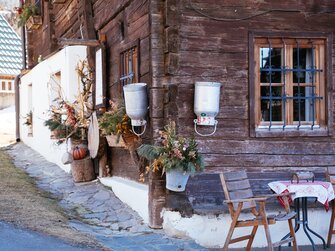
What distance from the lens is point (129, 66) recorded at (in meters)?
9.67

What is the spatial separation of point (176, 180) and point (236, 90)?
1497 mm

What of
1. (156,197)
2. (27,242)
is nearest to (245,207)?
(156,197)

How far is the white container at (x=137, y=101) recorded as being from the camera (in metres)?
8.29

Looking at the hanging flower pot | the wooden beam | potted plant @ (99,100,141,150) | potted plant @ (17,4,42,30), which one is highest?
potted plant @ (17,4,42,30)

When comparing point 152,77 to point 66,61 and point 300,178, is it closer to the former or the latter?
point 300,178

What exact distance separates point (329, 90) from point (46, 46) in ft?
29.9

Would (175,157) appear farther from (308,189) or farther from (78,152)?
(78,152)

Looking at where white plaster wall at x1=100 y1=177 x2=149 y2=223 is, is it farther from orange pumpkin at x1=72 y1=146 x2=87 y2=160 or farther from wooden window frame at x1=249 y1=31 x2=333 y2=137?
wooden window frame at x1=249 y1=31 x2=333 y2=137

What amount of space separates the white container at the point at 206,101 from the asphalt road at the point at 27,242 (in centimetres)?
222

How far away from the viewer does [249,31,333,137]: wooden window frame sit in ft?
27.9

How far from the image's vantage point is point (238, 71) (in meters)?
8.48

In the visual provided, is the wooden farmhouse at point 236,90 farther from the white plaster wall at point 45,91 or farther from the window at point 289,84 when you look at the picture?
the white plaster wall at point 45,91

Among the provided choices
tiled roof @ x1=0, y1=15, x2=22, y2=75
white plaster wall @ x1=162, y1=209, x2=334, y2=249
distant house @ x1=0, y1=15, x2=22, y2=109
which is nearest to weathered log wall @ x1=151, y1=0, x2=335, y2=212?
white plaster wall @ x1=162, y1=209, x2=334, y2=249

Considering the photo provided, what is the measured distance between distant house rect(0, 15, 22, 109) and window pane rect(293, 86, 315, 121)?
17767mm
